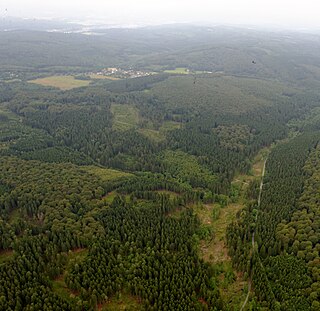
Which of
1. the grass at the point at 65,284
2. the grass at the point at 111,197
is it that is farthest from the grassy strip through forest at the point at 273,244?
the grass at the point at 65,284

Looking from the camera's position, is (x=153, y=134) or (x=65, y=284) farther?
(x=153, y=134)

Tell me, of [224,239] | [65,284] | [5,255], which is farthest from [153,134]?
[65,284]

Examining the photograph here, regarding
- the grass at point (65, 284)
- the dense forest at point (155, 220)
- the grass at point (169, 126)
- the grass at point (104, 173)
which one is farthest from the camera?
the grass at point (169, 126)

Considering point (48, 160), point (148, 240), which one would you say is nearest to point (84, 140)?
point (48, 160)

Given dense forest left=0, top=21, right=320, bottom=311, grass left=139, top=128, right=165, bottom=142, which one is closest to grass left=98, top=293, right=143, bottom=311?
dense forest left=0, top=21, right=320, bottom=311

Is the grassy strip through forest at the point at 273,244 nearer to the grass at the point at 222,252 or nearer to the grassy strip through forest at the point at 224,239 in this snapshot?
the grass at the point at 222,252

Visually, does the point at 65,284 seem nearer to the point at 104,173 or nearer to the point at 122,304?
the point at 122,304
